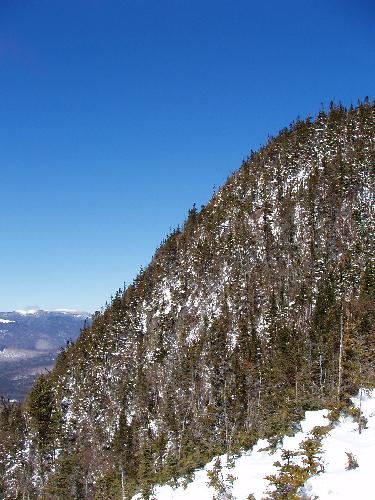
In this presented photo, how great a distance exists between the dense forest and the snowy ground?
2420 cm

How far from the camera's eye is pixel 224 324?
112 metres

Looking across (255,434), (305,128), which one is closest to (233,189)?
(305,128)

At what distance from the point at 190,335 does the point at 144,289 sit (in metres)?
38.2

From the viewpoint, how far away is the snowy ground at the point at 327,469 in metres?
15.9

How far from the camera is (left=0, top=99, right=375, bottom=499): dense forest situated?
75.2 metres

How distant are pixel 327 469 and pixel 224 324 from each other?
308 ft

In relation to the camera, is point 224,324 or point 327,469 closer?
point 327,469

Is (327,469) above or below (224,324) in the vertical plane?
below

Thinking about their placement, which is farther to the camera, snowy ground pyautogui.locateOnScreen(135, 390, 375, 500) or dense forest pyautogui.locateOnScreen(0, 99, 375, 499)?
dense forest pyautogui.locateOnScreen(0, 99, 375, 499)

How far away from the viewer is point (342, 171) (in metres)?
119

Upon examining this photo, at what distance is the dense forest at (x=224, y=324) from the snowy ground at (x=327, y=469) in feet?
79.4

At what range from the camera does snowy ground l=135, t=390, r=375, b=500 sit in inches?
625

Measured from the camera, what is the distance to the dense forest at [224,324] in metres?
75.2

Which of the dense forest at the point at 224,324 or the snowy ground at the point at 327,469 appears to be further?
the dense forest at the point at 224,324
